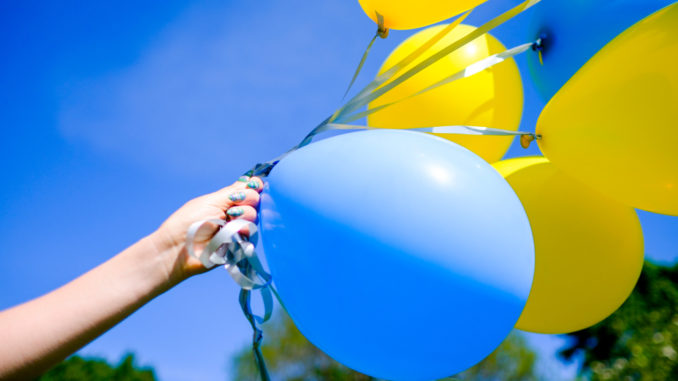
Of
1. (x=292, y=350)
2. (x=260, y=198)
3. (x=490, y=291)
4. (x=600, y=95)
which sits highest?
(x=260, y=198)

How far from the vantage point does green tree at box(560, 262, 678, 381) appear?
8867 mm

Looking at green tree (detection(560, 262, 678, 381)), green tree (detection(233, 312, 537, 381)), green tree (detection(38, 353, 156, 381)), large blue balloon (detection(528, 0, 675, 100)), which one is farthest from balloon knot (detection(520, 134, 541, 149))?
green tree (detection(38, 353, 156, 381))

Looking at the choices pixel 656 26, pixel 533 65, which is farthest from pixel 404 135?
pixel 533 65

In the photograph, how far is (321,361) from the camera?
51.0ft

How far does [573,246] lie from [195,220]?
4.16 feet

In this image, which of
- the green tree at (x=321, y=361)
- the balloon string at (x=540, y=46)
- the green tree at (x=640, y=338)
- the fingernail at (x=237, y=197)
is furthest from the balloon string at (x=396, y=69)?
the green tree at (x=321, y=361)

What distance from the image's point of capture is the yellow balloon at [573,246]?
156 centimetres

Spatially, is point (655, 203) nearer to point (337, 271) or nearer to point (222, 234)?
point (337, 271)

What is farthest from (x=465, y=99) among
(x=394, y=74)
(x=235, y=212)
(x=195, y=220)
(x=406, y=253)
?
(x=195, y=220)

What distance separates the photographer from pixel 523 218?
1.21 m

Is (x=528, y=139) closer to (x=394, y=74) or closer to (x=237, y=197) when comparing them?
(x=394, y=74)

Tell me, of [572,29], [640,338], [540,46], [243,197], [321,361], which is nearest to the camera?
[243,197]

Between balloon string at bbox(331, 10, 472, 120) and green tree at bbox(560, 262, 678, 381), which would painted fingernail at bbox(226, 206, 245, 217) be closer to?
balloon string at bbox(331, 10, 472, 120)

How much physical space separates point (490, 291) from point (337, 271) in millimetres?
383
